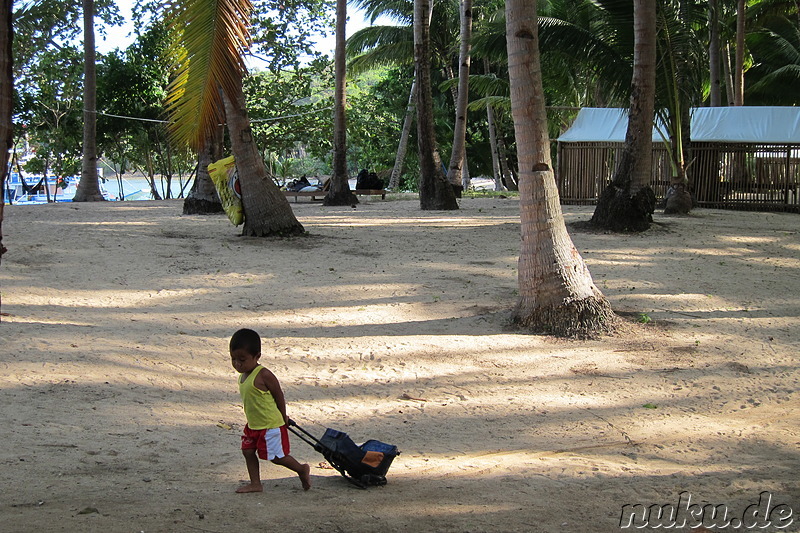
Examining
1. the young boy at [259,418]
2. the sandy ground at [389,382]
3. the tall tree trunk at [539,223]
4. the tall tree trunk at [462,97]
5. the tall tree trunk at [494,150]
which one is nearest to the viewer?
the sandy ground at [389,382]

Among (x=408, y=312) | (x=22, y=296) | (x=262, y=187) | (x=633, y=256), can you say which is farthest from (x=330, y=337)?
(x=633, y=256)

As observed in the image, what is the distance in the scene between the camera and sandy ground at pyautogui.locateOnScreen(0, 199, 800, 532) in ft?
14.2

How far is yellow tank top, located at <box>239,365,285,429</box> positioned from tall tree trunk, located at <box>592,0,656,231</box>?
1071 cm

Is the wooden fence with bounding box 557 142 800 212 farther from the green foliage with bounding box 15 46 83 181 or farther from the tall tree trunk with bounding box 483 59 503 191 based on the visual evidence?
the green foliage with bounding box 15 46 83 181

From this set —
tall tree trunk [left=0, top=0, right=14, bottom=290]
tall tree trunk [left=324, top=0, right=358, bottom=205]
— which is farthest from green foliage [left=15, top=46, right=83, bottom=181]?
tall tree trunk [left=0, top=0, right=14, bottom=290]

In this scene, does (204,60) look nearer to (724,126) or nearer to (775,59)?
(724,126)

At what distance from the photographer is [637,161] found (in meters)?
13.9

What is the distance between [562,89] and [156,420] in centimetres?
2538

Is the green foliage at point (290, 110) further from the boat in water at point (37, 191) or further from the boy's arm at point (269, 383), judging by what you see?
the boy's arm at point (269, 383)

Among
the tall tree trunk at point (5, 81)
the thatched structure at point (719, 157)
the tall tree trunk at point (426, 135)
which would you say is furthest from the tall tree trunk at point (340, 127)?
the tall tree trunk at point (5, 81)

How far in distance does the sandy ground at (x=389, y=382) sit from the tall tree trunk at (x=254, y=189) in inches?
13.8

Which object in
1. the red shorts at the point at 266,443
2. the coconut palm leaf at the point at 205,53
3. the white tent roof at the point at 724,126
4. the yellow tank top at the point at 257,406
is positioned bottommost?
the red shorts at the point at 266,443

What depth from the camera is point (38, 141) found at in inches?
1163

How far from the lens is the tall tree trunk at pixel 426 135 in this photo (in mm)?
17922
